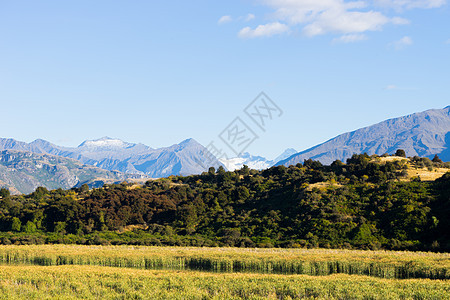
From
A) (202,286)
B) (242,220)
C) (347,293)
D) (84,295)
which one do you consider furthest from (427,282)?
(242,220)

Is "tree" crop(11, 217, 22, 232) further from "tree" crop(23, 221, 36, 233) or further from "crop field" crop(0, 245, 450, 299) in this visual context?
"crop field" crop(0, 245, 450, 299)

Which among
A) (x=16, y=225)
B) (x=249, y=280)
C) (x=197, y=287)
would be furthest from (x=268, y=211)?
(x=197, y=287)

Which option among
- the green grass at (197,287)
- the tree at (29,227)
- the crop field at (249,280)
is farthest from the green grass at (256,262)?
the tree at (29,227)

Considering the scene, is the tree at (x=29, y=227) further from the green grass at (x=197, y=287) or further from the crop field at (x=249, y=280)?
the green grass at (x=197, y=287)

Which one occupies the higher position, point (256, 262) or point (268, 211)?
point (268, 211)

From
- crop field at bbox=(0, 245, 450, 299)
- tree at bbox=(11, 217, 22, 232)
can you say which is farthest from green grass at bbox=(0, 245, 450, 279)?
tree at bbox=(11, 217, 22, 232)

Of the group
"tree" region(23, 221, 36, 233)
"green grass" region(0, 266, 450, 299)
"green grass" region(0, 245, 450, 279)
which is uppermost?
"tree" region(23, 221, 36, 233)

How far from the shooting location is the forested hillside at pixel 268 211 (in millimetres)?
95000

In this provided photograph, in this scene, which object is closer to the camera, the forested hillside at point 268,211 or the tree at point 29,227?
the forested hillside at point 268,211

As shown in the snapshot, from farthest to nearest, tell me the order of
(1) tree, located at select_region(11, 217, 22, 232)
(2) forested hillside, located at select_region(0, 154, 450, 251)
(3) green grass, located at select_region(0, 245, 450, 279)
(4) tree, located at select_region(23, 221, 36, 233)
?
(1) tree, located at select_region(11, 217, 22, 232), (4) tree, located at select_region(23, 221, 36, 233), (2) forested hillside, located at select_region(0, 154, 450, 251), (3) green grass, located at select_region(0, 245, 450, 279)

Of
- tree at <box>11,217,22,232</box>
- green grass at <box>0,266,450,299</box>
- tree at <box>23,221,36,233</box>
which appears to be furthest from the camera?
tree at <box>11,217,22,232</box>

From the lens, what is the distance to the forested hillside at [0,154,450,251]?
A: 95.0m

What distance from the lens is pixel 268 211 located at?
115500 mm

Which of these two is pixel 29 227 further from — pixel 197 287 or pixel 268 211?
pixel 197 287
